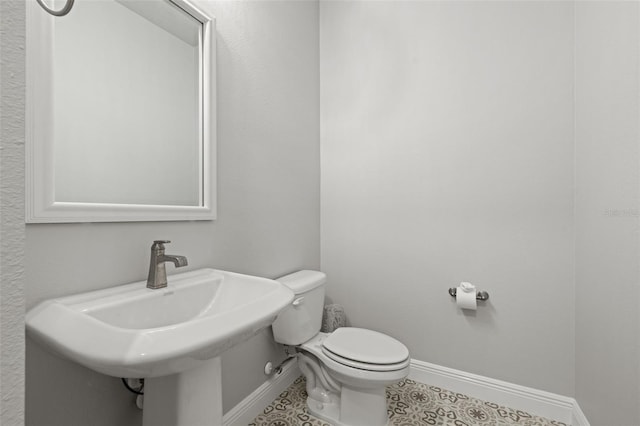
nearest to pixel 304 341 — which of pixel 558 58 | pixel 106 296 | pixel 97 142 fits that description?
pixel 106 296

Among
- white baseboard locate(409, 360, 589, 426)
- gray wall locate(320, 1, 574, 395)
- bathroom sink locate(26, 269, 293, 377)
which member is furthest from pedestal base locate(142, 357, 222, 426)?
white baseboard locate(409, 360, 589, 426)

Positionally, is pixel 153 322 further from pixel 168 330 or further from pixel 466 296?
pixel 466 296

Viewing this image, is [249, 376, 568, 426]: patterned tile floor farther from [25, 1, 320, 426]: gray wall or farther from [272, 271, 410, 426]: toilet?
[25, 1, 320, 426]: gray wall

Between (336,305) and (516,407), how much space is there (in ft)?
3.54

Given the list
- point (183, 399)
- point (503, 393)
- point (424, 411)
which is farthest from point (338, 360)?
point (503, 393)

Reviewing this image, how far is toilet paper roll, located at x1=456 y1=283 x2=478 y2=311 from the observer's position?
1535 mm

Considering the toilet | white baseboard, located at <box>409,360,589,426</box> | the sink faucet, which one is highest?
the sink faucet

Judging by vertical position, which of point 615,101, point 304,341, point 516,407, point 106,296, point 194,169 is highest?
point 615,101

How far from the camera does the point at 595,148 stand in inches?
47.0

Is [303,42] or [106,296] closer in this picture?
[106,296]

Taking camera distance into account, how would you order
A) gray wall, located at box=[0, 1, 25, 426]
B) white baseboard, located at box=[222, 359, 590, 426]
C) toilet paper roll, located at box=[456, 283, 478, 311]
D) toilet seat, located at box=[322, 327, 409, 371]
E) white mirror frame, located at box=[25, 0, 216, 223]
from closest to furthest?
gray wall, located at box=[0, 1, 25, 426] < white mirror frame, located at box=[25, 0, 216, 223] < toilet seat, located at box=[322, 327, 409, 371] < white baseboard, located at box=[222, 359, 590, 426] < toilet paper roll, located at box=[456, 283, 478, 311]

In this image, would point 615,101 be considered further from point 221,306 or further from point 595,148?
point 221,306

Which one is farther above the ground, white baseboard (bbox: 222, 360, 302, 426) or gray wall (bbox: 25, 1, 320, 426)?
gray wall (bbox: 25, 1, 320, 426)

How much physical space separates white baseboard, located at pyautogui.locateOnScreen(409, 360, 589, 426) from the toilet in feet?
1.49
